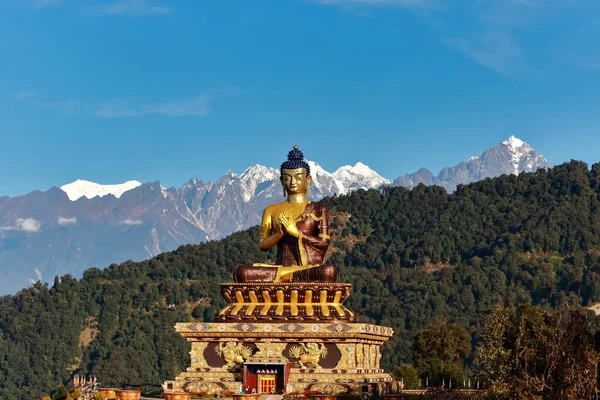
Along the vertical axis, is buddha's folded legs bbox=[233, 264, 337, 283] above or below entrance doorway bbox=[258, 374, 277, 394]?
above

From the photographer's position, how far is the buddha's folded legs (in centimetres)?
4400

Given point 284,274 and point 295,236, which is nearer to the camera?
point 284,274

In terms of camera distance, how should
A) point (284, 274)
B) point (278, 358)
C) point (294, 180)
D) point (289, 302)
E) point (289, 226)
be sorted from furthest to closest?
point (294, 180)
point (289, 226)
point (284, 274)
point (289, 302)
point (278, 358)

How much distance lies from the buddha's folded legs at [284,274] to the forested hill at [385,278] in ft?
139

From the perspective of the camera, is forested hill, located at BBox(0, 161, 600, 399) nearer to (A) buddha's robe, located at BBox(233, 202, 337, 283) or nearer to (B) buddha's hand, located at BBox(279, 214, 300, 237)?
(A) buddha's robe, located at BBox(233, 202, 337, 283)

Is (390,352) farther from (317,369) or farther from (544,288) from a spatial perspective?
(317,369)

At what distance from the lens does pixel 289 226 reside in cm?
4506

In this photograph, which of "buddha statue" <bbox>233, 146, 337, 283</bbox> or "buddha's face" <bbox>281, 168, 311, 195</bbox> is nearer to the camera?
"buddha statue" <bbox>233, 146, 337, 283</bbox>

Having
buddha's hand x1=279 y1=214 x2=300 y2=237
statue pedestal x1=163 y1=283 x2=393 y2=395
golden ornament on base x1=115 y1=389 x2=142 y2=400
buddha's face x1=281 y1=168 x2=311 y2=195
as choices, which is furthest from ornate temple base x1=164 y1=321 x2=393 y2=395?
buddha's face x1=281 y1=168 x2=311 y2=195

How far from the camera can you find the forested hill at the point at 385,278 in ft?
319

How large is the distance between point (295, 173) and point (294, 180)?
277mm

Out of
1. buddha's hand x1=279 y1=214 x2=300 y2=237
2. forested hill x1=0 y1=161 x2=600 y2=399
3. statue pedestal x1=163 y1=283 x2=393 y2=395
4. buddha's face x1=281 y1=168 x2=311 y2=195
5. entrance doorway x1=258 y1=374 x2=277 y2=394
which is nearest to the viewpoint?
entrance doorway x1=258 y1=374 x2=277 y2=394

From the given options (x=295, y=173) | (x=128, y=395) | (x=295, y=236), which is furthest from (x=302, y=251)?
(x=128, y=395)

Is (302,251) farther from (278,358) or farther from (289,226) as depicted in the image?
(278,358)
